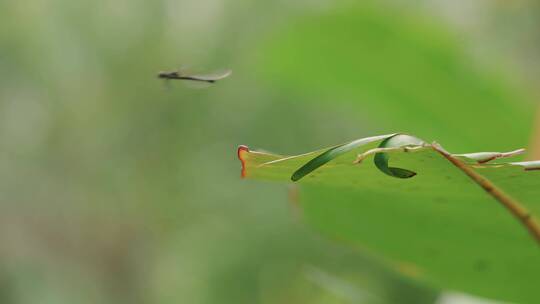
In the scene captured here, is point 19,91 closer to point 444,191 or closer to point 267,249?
point 267,249

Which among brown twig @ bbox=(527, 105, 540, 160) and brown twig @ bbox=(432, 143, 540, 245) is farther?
brown twig @ bbox=(527, 105, 540, 160)

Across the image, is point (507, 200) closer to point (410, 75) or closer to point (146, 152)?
point (410, 75)

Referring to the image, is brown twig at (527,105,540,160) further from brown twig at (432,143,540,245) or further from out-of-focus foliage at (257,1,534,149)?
brown twig at (432,143,540,245)

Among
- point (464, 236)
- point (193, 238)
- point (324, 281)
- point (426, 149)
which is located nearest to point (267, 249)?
point (193, 238)

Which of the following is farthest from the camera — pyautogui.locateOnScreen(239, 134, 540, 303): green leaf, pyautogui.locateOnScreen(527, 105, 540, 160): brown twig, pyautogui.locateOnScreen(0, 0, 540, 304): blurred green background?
pyautogui.locateOnScreen(0, 0, 540, 304): blurred green background

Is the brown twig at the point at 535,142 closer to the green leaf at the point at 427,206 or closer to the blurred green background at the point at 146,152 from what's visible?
the green leaf at the point at 427,206

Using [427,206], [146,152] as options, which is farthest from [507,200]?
[146,152]

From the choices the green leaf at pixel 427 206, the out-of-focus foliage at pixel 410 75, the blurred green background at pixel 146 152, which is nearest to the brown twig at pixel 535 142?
the out-of-focus foliage at pixel 410 75

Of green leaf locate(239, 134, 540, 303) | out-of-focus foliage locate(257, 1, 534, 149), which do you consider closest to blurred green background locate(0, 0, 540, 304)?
out-of-focus foliage locate(257, 1, 534, 149)
